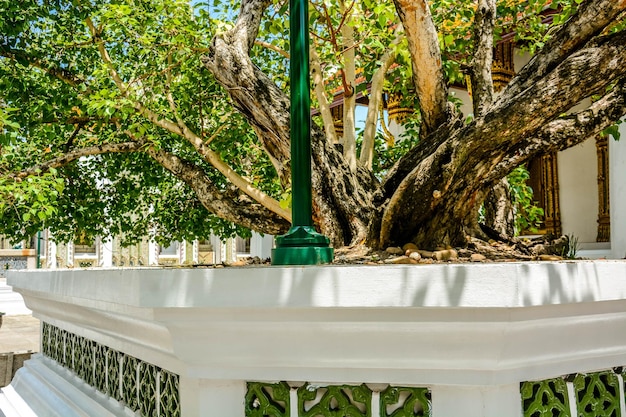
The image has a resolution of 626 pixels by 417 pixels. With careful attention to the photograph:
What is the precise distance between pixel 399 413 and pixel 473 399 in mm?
150

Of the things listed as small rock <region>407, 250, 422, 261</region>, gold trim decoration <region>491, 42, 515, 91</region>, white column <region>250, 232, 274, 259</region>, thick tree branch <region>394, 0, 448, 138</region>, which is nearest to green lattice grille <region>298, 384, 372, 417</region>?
small rock <region>407, 250, 422, 261</region>

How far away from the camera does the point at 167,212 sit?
7.48 m

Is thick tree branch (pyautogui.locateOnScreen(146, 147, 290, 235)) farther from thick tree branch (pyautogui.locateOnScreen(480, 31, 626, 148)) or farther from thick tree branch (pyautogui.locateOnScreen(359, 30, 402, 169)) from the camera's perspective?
thick tree branch (pyautogui.locateOnScreen(480, 31, 626, 148))

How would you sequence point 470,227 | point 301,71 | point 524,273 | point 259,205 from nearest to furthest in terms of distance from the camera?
point 524,273
point 301,71
point 470,227
point 259,205

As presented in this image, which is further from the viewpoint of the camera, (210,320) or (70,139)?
(70,139)

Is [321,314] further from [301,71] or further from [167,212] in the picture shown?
[167,212]

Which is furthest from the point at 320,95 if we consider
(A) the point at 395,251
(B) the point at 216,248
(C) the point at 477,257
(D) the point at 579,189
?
(B) the point at 216,248

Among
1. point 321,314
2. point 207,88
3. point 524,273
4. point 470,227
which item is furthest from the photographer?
point 207,88

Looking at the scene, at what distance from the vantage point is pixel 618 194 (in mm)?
7492

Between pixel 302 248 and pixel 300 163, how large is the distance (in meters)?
0.25

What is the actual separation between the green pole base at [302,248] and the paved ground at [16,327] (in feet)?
19.6

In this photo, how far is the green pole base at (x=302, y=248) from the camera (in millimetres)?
1913

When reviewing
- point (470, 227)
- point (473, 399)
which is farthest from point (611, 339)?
point (470, 227)

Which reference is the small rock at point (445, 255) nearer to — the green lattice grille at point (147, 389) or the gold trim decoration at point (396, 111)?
the green lattice grille at point (147, 389)
